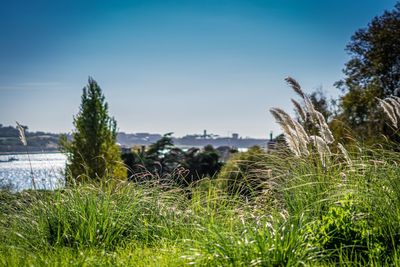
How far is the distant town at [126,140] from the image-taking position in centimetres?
746

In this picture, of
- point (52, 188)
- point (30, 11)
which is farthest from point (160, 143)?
point (52, 188)

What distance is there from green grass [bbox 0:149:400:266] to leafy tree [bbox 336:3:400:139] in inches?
710

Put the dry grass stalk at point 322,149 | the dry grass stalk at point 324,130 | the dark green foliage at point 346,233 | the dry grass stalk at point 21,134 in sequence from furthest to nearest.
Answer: the dry grass stalk at point 21,134 < the dry grass stalk at point 324,130 < the dry grass stalk at point 322,149 < the dark green foliage at point 346,233

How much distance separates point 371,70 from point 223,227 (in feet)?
71.0

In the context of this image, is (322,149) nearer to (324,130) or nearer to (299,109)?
(324,130)

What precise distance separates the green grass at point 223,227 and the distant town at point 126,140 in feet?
6.06

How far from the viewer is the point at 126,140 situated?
40.7 meters

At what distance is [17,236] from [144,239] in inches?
47.6

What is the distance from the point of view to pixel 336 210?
4164 millimetres

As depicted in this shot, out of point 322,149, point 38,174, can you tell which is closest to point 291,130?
point 322,149

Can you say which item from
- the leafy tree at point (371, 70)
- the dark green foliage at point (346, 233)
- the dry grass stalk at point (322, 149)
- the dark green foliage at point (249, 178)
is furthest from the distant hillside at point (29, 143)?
the leafy tree at point (371, 70)

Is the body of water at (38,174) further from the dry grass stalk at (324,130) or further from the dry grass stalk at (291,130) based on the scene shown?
the dry grass stalk at (324,130)

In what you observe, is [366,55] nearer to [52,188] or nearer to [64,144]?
[64,144]

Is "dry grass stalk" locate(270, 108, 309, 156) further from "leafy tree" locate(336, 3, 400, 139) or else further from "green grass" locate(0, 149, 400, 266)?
"leafy tree" locate(336, 3, 400, 139)
